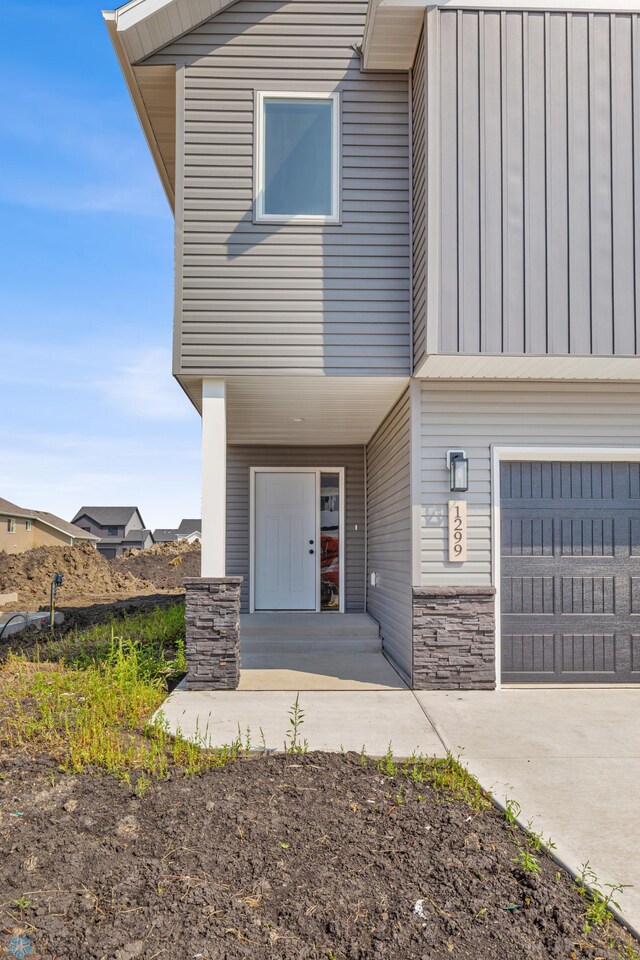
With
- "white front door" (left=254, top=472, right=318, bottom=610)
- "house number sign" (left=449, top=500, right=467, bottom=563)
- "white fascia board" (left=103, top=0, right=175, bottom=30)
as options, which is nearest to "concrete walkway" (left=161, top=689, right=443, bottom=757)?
"house number sign" (left=449, top=500, right=467, bottom=563)

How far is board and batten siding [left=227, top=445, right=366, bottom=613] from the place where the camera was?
975 cm

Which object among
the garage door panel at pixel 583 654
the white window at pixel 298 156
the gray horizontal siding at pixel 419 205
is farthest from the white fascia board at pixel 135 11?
the garage door panel at pixel 583 654

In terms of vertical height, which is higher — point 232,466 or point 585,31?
point 585,31

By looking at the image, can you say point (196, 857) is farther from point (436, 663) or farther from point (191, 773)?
point (436, 663)

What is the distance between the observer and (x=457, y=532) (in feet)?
20.2

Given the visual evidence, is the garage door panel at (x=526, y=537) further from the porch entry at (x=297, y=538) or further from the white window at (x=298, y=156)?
the porch entry at (x=297, y=538)

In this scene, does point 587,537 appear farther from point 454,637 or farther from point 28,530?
point 28,530

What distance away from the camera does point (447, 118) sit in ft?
18.7

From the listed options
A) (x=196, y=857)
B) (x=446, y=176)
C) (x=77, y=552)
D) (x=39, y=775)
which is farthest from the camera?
(x=77, y=552)

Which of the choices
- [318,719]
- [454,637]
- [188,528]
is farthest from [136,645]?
[188,528]

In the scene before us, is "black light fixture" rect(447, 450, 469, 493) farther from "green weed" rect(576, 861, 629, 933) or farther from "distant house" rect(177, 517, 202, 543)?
"distant house" rect(177, 517, 202, 543)

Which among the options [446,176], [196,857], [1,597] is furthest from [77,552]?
[196,857]

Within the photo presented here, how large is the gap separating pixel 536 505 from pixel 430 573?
116 cm

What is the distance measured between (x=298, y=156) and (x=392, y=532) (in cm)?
373
